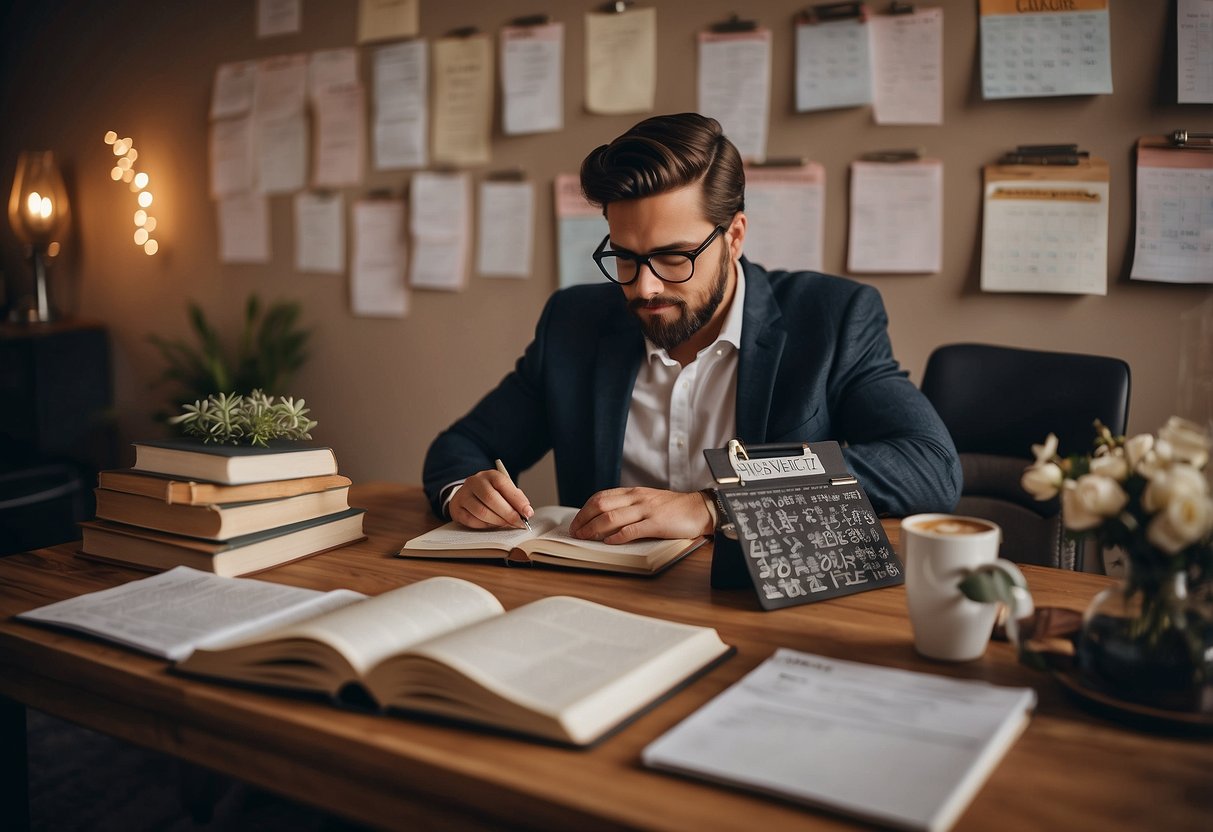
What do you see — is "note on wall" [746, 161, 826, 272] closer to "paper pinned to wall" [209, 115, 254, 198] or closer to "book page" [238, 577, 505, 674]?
"book page" [238, 577, 505, 674]

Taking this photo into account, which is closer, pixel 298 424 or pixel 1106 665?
pixel 1106 665

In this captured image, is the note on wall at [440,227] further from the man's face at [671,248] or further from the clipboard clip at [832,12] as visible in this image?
the man's face at [671,248]

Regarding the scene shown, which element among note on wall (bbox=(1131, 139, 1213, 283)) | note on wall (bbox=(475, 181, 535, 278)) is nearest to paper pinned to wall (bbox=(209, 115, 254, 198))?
note on wall (bbox=(475, 181, 535, 278))

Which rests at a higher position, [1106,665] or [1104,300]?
[1104,300]

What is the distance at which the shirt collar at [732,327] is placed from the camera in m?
1.70

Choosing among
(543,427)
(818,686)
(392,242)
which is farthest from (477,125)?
(818,686)

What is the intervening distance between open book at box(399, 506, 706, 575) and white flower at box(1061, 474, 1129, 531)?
0.53 m

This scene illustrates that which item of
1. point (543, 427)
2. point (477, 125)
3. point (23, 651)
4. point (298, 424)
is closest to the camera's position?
point (23, 651)

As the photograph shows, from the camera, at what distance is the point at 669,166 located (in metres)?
1.55

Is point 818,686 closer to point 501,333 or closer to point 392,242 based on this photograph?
→ point 501,333

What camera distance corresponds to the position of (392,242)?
119 inches

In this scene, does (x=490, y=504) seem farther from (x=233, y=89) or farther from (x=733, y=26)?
(x=233, y=89)

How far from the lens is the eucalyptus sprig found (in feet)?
4.07

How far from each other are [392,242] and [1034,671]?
2573 mm
